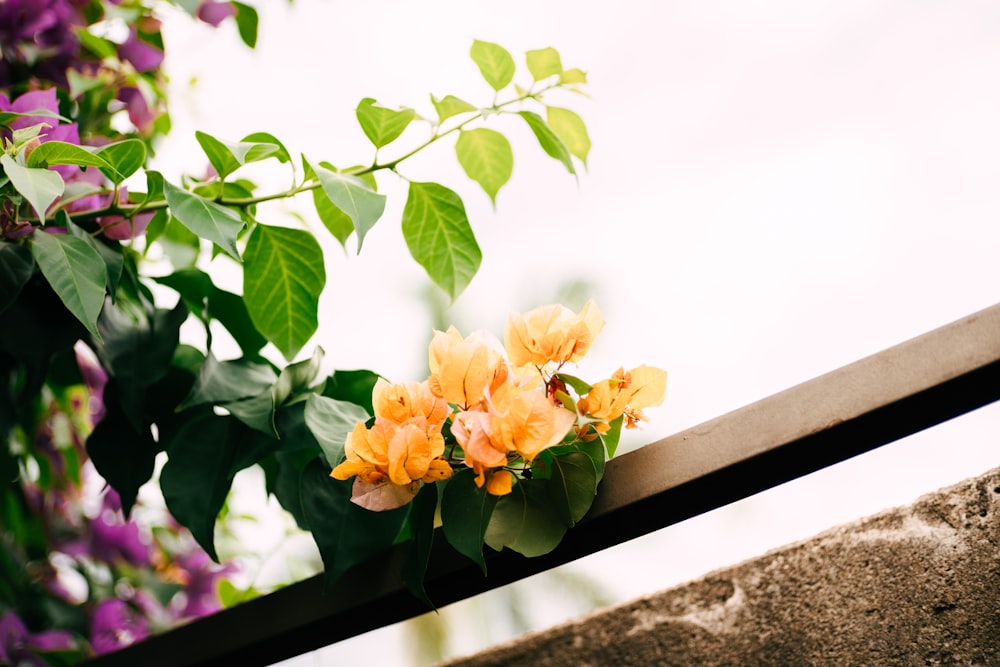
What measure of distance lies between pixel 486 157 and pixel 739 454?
0.30 m

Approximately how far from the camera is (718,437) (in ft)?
1.42

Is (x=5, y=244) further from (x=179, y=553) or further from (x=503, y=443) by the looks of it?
(x=179, y=553)

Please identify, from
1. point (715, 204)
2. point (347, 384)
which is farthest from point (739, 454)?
point (715, 204)

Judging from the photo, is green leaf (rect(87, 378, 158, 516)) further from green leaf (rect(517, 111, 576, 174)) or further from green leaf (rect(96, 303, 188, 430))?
green leaf (rect(517, 111, 576, 174))

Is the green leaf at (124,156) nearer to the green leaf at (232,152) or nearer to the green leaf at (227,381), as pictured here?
the green leaf at (232,152)

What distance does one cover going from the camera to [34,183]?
408mm

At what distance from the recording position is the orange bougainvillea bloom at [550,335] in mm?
A: 431

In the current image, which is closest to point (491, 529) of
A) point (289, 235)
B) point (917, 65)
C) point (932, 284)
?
point (289, 235)

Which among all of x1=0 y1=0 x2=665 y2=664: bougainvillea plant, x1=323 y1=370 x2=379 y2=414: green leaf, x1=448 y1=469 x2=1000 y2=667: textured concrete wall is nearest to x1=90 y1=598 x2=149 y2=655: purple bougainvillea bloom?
x1=0 y1=0 x2=665 y2=664: bougainvillea plant

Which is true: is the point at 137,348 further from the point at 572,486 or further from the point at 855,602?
the point at 855,602

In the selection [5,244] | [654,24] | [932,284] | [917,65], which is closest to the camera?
[5,244]

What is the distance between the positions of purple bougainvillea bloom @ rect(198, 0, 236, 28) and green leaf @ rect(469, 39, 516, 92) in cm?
34

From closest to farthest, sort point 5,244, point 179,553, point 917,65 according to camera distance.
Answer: point 5,244 → point 179,553 → point 917,65

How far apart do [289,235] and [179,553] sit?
2.13 feet
